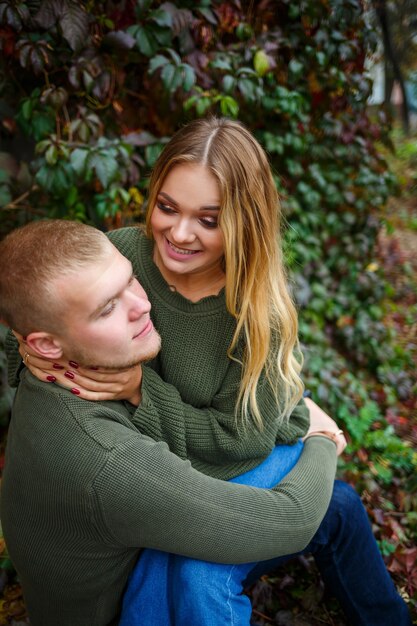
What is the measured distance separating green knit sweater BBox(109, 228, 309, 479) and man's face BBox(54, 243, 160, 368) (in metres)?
0.24

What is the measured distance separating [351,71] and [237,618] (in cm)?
366

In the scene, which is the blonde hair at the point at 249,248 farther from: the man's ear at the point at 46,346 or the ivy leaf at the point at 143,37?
the ivy leaf at the point at 143,37

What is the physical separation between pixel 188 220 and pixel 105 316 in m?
0.46

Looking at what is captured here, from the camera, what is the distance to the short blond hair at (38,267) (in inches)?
51.5

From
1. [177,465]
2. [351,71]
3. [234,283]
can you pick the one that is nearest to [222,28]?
[351,71]

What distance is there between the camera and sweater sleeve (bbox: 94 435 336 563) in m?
1.25

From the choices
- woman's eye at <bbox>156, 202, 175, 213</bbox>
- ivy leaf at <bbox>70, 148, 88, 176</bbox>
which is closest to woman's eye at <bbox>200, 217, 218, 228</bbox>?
woman's eye at <bbox>156, 202, 175, 213</bbox>

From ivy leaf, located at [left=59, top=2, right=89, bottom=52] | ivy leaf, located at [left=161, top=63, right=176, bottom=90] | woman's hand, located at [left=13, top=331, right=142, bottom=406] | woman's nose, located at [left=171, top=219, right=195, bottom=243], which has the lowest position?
woman's hand, located at [left=13, top=331, right=142, bottom=406]

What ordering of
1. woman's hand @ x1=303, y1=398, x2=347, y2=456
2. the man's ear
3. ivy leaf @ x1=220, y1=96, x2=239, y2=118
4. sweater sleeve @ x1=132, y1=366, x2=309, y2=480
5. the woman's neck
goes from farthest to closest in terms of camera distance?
ivy leaf @ x1=220, y1=96, x2=239, y2=118, woman's hand @ x1=303, y1=398, x2=347, y2=456, the woman's neck, sweater sleeve @ x1=132, y1=366, x2=309, y2=480, the man's ear

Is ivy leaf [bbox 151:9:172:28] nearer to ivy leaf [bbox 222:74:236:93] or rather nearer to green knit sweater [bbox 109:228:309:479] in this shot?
ivy leaf [bbox 222:74:236:93]

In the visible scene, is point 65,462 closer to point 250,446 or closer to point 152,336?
point 152,336

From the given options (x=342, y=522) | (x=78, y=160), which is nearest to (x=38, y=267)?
(x=78, y=160)

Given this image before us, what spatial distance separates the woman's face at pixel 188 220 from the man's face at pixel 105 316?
28 cm

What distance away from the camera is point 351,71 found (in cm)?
396
